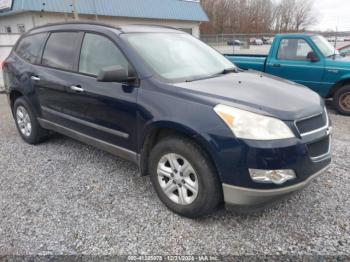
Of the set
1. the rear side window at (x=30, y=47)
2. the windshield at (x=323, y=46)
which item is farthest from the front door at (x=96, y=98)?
the windshield at (x=323, y=46)

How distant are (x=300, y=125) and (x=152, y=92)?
4.40ft

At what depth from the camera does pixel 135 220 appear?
9.02ft

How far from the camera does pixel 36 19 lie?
17109 mm

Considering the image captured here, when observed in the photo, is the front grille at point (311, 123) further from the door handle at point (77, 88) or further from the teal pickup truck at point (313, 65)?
the teal pickup truck at point (313, 65)

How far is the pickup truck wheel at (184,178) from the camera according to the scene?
2.47 metres

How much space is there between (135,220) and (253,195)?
1157mm

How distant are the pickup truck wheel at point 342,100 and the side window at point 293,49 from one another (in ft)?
3.40

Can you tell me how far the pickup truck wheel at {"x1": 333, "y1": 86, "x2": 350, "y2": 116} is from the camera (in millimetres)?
6160

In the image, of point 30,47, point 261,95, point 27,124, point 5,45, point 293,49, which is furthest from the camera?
point 5,45

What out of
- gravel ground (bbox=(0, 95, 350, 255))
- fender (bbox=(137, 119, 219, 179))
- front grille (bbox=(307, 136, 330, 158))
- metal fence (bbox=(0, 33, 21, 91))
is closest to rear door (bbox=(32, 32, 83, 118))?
gravel ground (bbox=(0, 95, 350, 255))

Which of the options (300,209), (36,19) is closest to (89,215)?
(300,209)

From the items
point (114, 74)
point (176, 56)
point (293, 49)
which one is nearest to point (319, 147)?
point (176, 56)

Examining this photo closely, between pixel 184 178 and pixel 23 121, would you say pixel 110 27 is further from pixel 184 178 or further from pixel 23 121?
pixel 23 121

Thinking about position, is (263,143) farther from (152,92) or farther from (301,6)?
(301,6)
